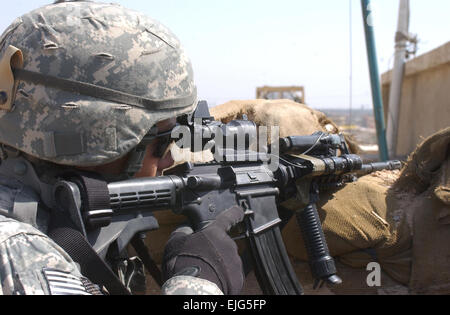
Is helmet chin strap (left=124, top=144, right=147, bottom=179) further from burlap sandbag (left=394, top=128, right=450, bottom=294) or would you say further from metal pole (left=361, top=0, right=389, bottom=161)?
metal pole (left=361, top=0, right=389, bottom=161)

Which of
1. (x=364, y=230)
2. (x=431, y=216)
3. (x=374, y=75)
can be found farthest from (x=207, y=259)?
(x=374, y=75)

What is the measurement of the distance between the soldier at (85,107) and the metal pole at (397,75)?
250 inches

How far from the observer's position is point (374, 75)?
17.5 ft

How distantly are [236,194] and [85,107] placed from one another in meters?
0.75

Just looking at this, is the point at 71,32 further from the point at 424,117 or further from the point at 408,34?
the point at 408,34

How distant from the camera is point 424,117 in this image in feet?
21.4

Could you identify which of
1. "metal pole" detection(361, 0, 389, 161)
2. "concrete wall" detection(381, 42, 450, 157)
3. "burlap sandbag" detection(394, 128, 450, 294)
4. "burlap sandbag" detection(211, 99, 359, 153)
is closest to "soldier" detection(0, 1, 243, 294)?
"burlap sandbag" detection(394, 128, 450, 294)

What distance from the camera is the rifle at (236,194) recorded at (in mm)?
1444

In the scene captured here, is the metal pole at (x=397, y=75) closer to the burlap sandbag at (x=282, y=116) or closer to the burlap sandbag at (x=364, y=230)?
the burlap sandbag at (x=282, y=116)

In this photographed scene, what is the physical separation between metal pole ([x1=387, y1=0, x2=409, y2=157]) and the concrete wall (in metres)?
0.17

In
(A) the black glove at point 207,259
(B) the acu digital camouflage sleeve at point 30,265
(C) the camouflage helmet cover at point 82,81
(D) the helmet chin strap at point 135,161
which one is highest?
(C) the camouflage helmet cover at point 82,81

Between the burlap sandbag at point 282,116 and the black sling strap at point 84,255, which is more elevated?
the burlap sandbag at point 282,116

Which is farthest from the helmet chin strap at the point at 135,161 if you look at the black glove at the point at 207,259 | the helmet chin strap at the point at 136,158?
the black glove at the point at 207,259
